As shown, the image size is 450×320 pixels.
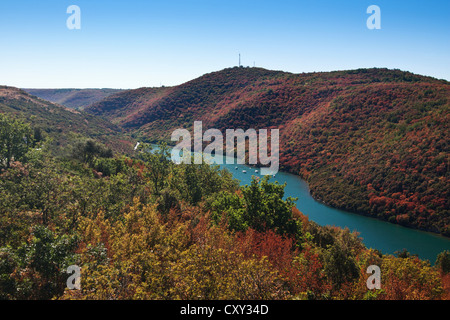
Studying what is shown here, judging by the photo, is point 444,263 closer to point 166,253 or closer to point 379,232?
point 379,232

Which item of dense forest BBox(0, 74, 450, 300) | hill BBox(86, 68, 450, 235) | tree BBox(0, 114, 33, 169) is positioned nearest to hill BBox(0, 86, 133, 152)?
tree BBox(0, 114, 33, 169)

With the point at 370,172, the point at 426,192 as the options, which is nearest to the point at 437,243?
the point at 426,192

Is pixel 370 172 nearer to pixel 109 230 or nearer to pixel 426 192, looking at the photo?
pixel 426 192

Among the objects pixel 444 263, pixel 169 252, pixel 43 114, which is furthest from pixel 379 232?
pixel 43 114

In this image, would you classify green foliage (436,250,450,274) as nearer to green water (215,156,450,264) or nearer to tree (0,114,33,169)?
green water (215,156,450,264)

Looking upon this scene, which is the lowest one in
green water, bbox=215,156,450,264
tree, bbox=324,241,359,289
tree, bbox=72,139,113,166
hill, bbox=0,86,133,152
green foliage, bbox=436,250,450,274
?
green water, bbox=215,156,450,264

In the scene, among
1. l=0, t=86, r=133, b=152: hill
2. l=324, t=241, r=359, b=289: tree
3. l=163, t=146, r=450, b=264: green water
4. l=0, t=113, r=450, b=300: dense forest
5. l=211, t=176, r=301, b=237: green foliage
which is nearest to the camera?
l=0, t=113, r=450, b=300: dense forest

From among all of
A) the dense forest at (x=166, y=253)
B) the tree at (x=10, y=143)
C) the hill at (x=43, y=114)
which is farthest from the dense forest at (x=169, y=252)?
the hill at (x=43, y=114)
